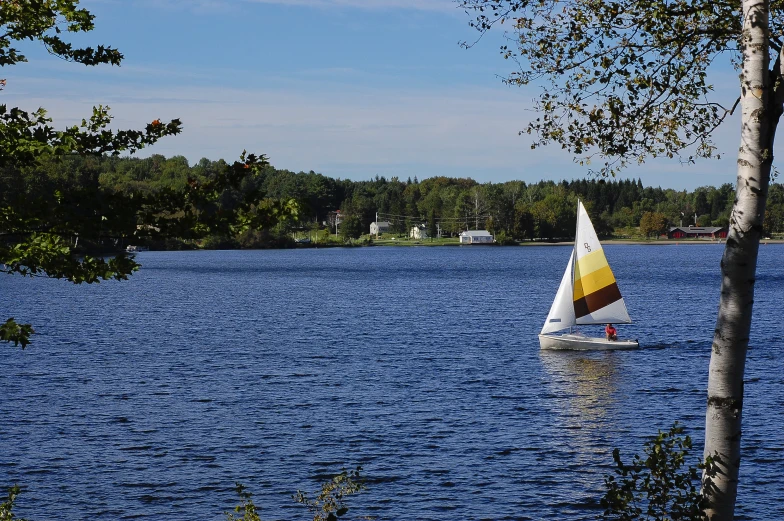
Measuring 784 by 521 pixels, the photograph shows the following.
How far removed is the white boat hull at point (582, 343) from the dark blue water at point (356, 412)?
2.04 feet

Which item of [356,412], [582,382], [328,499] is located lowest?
[356,412]

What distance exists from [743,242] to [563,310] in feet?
159

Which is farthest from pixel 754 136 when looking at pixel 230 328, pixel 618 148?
pixel 230 328

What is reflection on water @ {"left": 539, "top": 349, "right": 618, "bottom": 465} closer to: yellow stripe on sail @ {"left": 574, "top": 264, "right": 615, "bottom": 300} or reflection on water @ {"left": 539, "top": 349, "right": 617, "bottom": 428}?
reflection on water @ {"left": 539, "top": 349, "right": 617, "bottom": 428}

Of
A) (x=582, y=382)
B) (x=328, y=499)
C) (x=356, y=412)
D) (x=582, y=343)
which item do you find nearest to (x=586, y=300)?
(x=582, y=343)

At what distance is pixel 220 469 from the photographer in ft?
105

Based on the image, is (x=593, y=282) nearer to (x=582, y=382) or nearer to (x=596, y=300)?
(x=596, y=300)

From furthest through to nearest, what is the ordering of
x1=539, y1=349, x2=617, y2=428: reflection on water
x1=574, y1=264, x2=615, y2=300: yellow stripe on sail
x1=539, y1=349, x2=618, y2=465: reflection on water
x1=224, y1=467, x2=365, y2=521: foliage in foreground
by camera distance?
x1=574, y1=264, x2=615, y2=300: yellow stripe on sail
x1=539, y1=349, x2=617, y2=428: reflection on water
x1=539, y1=349, x2=618, y2=465: reflection on water
x1=224, y1=467, x2=365, y2=521: foliage in foreground

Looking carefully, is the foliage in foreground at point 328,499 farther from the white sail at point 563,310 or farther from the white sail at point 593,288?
the white sail at point 593,288

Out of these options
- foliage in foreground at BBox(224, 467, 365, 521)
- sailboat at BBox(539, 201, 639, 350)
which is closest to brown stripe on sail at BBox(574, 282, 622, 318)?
sailboat at BBox(539, 201, 639, 350)

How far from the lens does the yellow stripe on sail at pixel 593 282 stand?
58125 mm

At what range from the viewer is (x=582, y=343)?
5716cm

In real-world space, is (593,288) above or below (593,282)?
below

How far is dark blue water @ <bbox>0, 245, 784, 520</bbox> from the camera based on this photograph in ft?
96.5
